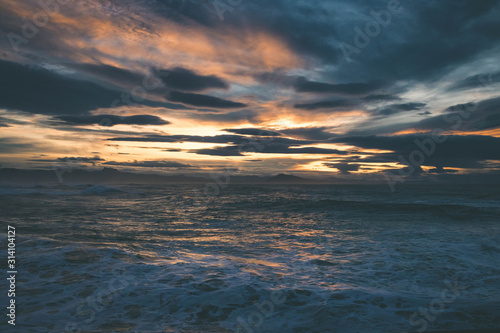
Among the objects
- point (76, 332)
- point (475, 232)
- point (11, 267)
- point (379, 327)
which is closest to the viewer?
point (76, 332)

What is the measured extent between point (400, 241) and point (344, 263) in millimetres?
4442

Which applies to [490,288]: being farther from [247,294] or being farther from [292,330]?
[247,294]

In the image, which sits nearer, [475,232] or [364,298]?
[364,298]

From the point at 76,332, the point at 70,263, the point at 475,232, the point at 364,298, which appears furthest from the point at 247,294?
the point at 475,232

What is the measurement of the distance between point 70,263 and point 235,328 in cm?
507

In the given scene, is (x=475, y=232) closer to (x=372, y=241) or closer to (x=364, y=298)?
(x=372, y=241)

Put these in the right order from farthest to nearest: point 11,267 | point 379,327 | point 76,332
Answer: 1. point 11,267
2. point 379,327
3. point 76,332

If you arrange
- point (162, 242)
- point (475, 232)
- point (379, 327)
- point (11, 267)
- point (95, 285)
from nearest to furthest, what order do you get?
point (379, 327) → point (95, 285) → point (11, 267) → point (162, 242) → point (475, 232)

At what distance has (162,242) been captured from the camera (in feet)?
32.5

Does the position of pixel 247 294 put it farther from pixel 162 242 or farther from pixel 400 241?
pixel 400 241

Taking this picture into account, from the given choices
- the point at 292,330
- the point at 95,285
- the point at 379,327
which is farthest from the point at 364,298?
the point at 95,285

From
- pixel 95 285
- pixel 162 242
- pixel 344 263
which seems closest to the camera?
pixel 95 285

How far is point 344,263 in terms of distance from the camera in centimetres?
742

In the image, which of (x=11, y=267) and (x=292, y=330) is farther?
(x=11, y=267)
